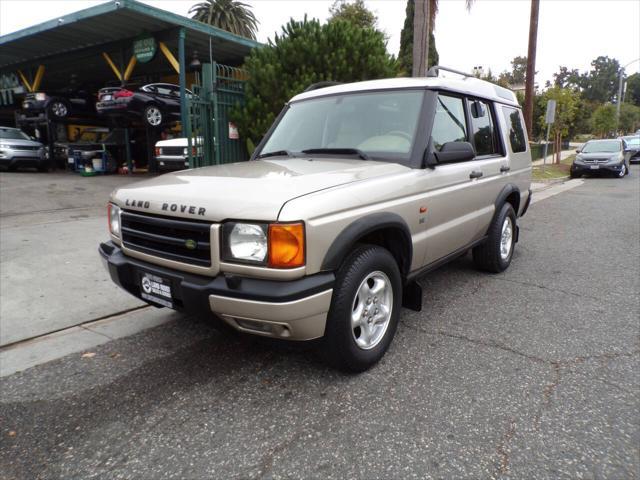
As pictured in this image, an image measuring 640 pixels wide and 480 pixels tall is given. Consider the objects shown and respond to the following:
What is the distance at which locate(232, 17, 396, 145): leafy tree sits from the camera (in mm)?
8875

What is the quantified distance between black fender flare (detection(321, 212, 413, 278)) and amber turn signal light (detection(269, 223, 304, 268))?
200 mm

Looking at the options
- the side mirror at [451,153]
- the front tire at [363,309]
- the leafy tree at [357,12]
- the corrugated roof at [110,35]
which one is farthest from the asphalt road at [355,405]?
the leafy tree at [357,12]

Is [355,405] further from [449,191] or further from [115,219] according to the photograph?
[115,219]

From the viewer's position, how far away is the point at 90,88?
24.2 meters

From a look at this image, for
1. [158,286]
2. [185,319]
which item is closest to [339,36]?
[185,319]

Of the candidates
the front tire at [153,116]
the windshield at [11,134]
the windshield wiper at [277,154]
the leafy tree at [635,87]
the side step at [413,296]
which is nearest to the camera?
the side step at [413,296]

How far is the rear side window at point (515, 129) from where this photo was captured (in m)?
5.03

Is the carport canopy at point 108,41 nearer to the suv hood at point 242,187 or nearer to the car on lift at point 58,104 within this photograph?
the car on lift at point 58,104

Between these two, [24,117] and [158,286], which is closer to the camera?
[158,286]

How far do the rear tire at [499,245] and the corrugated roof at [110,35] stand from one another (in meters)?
9.74

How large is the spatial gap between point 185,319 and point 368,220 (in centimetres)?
199

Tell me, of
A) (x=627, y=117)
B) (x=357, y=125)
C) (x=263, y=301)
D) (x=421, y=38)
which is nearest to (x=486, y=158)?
(x=357, y=125)

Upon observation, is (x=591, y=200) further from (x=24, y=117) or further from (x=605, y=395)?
(x=24, y=117)

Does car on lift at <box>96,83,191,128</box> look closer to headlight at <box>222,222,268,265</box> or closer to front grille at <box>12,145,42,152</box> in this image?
front grille at <box>12,145,42,152</box>
